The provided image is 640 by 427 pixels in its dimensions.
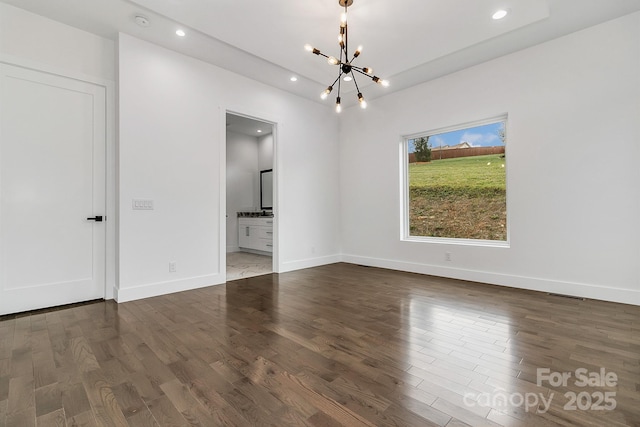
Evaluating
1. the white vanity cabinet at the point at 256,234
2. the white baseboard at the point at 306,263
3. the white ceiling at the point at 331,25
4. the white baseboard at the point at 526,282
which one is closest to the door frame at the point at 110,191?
the white ceiling at the point at 331,25

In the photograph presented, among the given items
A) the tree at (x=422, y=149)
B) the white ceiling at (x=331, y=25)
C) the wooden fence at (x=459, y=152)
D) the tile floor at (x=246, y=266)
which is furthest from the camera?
the tree at (x=422, y=149)

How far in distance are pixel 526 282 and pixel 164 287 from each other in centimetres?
456

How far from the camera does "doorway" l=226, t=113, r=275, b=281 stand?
21.8 ft

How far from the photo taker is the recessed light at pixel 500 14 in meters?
2.92

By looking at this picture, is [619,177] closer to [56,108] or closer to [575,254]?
[575,254]

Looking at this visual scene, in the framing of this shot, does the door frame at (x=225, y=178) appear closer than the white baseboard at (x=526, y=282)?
No

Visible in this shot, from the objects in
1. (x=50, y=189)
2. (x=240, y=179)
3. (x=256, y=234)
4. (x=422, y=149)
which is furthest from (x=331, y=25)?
(x=240, y=179)

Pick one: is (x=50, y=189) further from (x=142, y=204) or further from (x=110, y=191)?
(x=142, y=204)

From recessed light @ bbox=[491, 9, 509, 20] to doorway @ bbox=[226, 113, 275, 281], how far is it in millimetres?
4751

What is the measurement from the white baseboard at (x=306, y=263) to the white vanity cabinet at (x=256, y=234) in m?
1.36

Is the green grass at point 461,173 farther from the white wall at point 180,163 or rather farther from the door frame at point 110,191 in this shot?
the door frame at point 110,191

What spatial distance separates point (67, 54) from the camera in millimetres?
3217

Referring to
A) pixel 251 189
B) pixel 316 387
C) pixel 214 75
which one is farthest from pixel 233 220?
pixel 316 387

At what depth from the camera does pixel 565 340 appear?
223 cm
